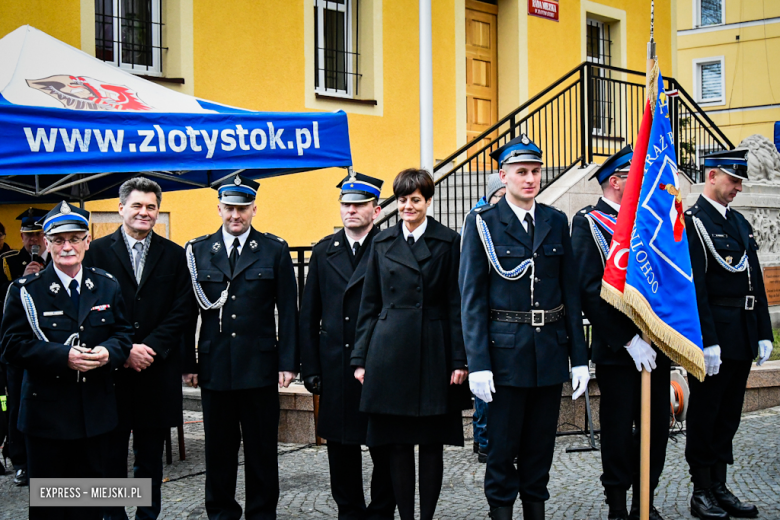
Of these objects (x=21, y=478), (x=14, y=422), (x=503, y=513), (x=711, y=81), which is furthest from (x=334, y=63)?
(x=711, y=81)

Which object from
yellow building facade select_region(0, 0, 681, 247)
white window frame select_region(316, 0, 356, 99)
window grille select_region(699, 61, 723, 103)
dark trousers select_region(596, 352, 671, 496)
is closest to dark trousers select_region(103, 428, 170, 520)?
dark trousers select_region(596, 352, 671, 496)

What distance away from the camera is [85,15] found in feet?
32.6

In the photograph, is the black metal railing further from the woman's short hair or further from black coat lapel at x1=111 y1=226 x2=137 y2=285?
the woman's short hair

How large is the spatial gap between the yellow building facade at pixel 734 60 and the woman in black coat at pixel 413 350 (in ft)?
93.5

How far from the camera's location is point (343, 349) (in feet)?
16.3

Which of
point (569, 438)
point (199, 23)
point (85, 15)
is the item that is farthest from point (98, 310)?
point (199, 23)

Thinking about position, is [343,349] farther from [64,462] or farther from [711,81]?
[711,81]

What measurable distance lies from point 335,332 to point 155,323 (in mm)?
1067

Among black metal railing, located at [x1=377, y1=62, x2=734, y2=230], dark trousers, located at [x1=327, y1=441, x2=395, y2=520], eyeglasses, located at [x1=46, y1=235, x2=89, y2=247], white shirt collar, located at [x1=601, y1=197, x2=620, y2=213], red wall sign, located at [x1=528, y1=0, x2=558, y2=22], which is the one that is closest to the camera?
eyeglasses, located at [x1=46, y1=235, x2=89, y2=247]

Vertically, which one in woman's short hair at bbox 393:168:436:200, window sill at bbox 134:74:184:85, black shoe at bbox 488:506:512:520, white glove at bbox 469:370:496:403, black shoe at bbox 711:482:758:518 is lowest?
black shoe at bbox 711:482:758:518

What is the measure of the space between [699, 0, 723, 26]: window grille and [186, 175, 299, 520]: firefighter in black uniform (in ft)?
101

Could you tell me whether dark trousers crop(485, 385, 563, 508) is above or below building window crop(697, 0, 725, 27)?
below

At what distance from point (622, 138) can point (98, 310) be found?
11.9 m

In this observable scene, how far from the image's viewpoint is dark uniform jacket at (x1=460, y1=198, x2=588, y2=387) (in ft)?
14.3
